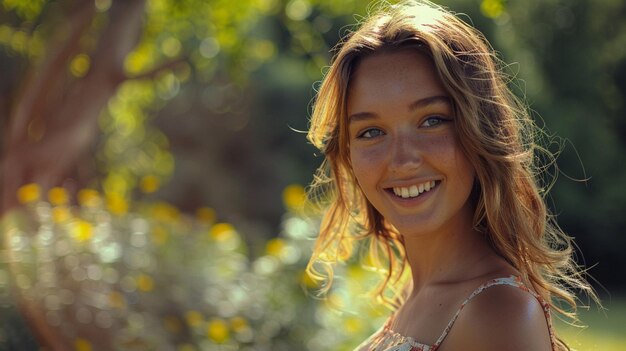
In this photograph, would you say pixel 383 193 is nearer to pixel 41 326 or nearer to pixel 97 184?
pixel 41 326

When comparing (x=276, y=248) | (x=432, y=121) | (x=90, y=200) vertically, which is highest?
(x=432, y=121)

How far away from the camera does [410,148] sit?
6.26 ft

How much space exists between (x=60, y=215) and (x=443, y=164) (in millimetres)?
3260

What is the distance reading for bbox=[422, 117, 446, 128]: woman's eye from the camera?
191 cm

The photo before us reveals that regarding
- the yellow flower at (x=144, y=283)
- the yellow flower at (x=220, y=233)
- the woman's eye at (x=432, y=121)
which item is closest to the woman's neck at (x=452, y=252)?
the woman's eye at (x=432, y=121)

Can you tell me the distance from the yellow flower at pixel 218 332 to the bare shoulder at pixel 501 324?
8.90ft

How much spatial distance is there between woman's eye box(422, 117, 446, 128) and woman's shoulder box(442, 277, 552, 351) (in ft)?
1.09

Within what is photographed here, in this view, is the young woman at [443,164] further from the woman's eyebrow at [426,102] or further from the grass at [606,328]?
the grass at [606,328]

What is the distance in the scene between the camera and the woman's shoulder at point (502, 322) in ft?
5.53

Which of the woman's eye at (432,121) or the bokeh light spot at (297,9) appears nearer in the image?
the woman's eye at (432,121)

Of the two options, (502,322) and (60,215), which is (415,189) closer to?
(502,322)

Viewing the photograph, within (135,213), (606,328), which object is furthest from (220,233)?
(606,328)

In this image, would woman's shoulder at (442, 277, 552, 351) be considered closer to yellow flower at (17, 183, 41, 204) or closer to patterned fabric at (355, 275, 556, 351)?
patterned fabric at (355, 275, 556, 351)

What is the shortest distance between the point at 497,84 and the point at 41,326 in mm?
3087
